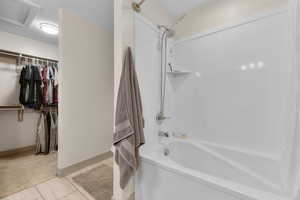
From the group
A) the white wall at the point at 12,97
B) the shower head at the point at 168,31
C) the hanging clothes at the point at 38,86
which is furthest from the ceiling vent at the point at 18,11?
the shower head at the point at 168,31

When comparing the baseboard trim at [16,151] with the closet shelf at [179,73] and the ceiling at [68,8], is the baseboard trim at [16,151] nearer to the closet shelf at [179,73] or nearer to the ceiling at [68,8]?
the ceiling at [68,8]

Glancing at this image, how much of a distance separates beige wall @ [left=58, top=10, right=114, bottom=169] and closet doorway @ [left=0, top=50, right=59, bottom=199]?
0.64m

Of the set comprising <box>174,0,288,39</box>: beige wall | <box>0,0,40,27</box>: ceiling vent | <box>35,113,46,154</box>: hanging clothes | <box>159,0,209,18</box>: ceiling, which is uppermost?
<box>159,0,209,18</box>: ceiling

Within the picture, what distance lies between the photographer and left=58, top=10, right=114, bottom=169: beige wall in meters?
1.89

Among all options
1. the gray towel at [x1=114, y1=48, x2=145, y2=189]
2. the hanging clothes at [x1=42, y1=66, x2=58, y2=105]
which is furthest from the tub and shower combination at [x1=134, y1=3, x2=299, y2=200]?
the hanging clothes at [x1=42, y1=66, x2=58, y2=105]

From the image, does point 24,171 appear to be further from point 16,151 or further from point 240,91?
point 240,91

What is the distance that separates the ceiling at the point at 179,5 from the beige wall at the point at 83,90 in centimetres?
124

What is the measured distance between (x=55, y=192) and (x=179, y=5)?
114 inches

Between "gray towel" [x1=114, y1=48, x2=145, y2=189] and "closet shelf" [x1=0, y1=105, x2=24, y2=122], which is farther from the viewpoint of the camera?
"closet shelf" [x1=0, y1=105, x2=24, y2=122]

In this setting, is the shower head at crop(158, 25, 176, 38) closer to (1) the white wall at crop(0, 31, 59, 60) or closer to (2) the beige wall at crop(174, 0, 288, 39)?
(2) the beige wall at crop(174, 0, 288, 39)

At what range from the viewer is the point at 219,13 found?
5.75 feet

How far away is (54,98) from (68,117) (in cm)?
118

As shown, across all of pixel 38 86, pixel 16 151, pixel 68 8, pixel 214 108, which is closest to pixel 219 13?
pixel 214 108

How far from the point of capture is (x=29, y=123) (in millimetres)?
2803
